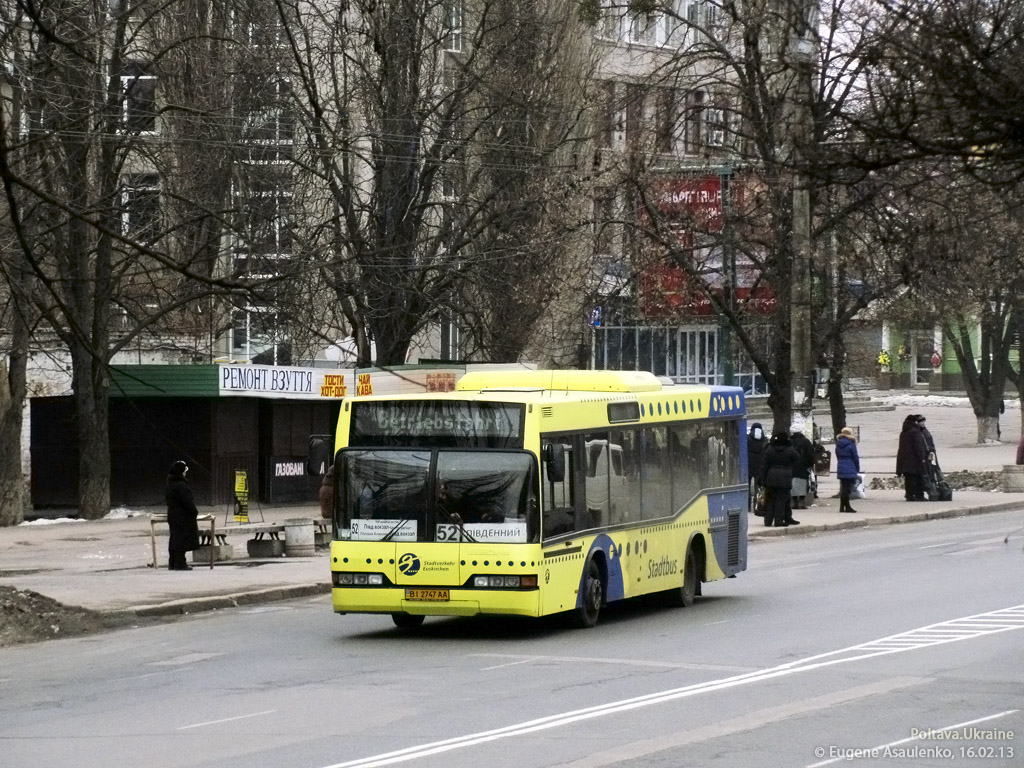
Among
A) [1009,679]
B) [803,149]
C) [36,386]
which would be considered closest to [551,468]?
[1009,679]

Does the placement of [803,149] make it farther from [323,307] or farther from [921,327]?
[921,327]

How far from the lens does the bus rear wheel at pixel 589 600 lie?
16891 millimetres

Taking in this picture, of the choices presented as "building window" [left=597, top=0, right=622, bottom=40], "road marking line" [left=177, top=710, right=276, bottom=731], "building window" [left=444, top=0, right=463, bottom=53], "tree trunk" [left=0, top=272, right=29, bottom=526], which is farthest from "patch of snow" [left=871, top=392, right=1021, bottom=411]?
"road marking line" [left=177, top=710, right=276, bottom=731]

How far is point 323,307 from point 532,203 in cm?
524

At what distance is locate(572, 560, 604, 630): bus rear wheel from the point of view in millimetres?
16891

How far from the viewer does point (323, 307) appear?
1459 inches

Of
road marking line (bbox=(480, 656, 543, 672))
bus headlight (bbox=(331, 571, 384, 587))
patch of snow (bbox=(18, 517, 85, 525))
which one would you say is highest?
bus headlight (bbox=(331, 571, 384, 587))

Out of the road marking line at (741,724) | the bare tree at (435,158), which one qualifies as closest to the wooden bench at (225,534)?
the bare tree at (435,158)

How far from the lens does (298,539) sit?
26484 mm

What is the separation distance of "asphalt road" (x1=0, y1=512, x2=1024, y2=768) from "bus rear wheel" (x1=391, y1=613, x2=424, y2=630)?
0.17m

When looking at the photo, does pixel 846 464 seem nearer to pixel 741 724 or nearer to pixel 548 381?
pixel 548 381

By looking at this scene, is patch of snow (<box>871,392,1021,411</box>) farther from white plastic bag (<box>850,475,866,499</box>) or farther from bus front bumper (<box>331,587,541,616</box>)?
bus front bumper (<box>331,587,541,616</box>)

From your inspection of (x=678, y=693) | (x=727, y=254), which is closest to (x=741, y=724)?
(x=678, y=693)

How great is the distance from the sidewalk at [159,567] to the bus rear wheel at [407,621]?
11.8ft
